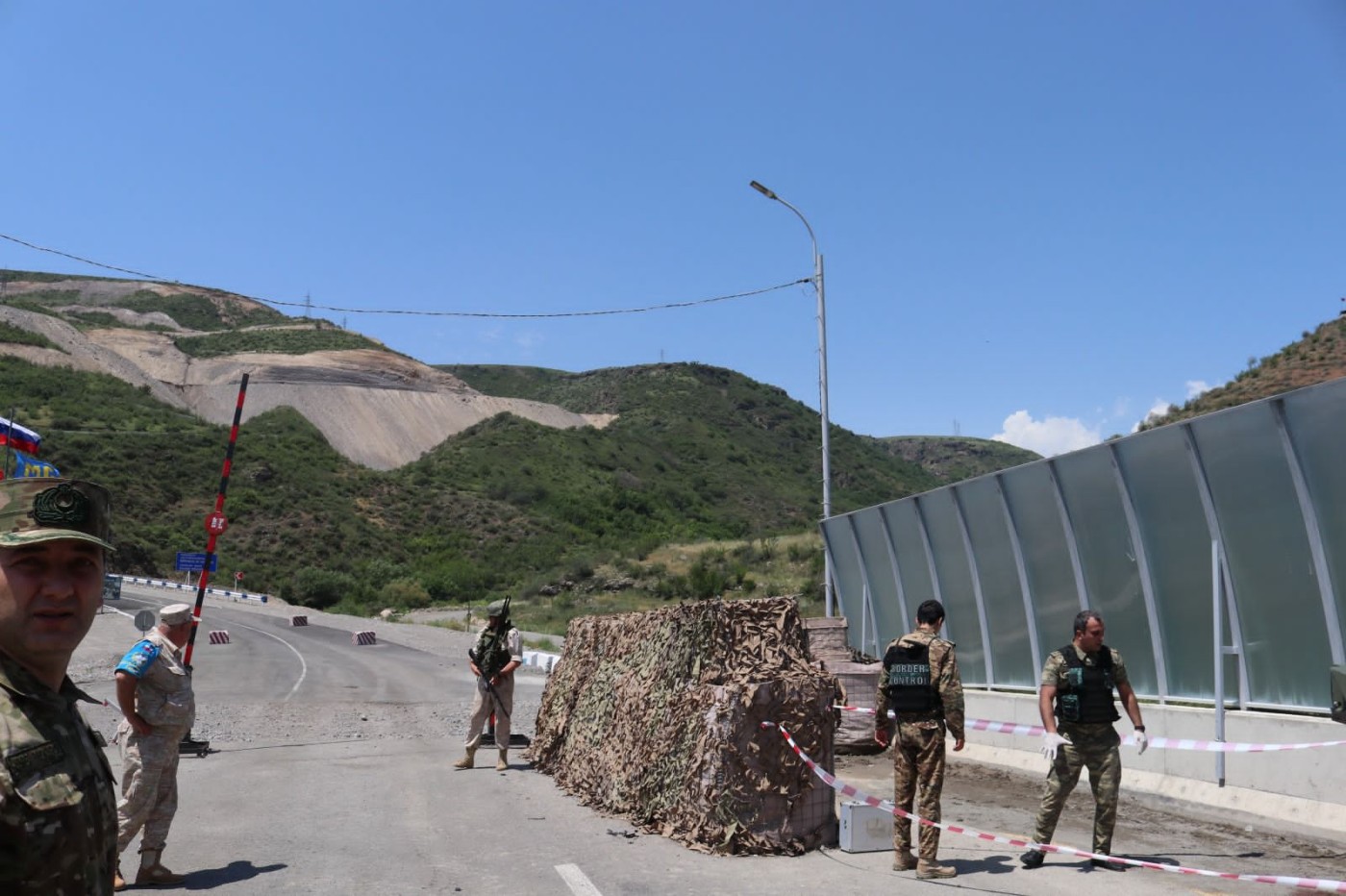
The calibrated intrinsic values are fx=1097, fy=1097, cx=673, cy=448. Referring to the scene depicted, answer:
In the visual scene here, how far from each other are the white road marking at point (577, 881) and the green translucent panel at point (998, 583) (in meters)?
7.65

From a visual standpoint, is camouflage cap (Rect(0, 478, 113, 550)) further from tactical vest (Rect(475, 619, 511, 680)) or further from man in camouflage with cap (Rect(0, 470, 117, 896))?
tactical vest (Rect(475, 619, 511, 680))

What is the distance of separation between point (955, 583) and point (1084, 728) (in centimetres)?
733

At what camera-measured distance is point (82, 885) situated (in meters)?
2.20

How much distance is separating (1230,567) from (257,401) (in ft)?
371

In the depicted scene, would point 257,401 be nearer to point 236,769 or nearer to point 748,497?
point 748,497

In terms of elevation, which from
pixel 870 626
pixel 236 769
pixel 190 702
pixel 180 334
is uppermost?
pixel 180 334

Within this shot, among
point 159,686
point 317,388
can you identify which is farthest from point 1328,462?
point 317,388

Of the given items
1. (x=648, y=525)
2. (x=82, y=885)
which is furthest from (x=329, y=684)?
(x=648, y=525)

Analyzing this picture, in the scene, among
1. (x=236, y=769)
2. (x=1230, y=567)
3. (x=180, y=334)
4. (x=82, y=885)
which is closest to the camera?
(x=82, y=885)

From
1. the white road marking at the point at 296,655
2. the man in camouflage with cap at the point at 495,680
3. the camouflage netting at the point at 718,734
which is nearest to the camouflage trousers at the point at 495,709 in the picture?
the man in camouflage with cap at the point at 495,680

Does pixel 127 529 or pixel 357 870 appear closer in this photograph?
pixel 357 870

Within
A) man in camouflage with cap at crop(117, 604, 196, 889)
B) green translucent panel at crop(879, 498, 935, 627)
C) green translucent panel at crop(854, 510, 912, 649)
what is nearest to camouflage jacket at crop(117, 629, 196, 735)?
man in camouflage with cap at crop(117, 604, 196, 889)

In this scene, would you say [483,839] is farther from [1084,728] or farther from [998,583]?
→ [998,583]

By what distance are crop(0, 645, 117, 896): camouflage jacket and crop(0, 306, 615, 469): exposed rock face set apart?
365ft
